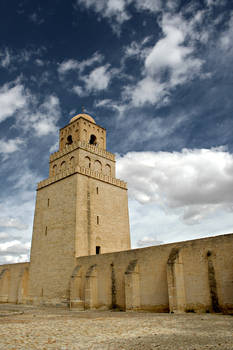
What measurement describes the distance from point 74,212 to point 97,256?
4413 mm

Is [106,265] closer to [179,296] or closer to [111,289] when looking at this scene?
[111,289]

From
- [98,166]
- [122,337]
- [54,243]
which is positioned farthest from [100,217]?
[122,337]

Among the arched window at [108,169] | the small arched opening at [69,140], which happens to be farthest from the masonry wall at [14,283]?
the small arched opening at [69,140]

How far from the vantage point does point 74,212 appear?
915 inches

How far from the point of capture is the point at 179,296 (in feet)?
49.6

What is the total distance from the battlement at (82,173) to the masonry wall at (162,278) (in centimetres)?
749

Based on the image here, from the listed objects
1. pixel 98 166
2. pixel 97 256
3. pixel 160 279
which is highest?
pixel 98 166

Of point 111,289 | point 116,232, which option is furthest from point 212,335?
point 116,232

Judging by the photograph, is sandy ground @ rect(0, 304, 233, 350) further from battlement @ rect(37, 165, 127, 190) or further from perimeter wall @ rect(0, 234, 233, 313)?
battlement @ rect(37, 165, 127, 190)

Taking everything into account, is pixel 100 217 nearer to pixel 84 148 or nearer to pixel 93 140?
pixel 84 148

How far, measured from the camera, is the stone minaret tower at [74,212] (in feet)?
75.1

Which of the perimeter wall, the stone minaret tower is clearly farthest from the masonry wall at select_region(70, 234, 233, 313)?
the stone minaret tower

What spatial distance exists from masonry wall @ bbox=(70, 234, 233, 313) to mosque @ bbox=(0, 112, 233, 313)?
0.16 feet

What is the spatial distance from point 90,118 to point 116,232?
498 inches
